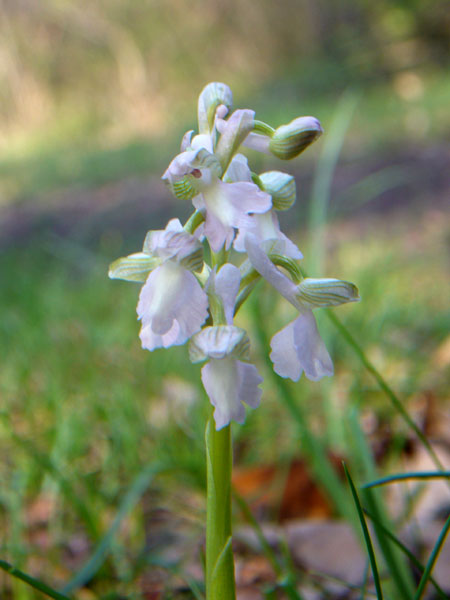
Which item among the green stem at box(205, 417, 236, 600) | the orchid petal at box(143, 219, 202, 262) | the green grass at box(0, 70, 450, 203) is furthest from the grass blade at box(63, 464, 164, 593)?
the green grass at box(0, 70, 450, 203)

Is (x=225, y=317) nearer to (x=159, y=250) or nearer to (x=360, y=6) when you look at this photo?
(x=159, y=250)

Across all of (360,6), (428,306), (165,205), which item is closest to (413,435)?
(428,306)

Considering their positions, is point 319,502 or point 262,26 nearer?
point 319,502

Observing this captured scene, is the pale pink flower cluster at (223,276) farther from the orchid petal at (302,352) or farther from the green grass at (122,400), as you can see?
the green grass at (122,400)

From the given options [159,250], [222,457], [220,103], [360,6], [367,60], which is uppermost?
[360,6]

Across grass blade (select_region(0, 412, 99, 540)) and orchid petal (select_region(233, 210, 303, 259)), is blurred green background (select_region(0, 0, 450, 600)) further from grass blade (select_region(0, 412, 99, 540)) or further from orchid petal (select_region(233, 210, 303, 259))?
orchid petal (select_region(233, 210, 303, 259))
